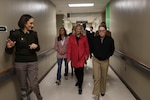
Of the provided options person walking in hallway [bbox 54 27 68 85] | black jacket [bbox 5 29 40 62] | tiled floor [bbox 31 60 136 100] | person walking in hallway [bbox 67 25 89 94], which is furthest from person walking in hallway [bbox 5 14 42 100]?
person walking in hallway [bbox 54 27 68 85]

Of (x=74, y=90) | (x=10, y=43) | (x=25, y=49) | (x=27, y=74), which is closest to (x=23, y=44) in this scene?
(x=25, y=49)

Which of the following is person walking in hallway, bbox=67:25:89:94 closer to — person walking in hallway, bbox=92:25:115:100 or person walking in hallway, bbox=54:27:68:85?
person walking in hallway, bbox=92:25:115:100

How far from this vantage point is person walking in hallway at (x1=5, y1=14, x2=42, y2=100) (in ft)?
9.69

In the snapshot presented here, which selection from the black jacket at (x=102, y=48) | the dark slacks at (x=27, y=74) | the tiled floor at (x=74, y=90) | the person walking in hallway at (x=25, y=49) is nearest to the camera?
the person walking in hallway at (x=25, y=49)

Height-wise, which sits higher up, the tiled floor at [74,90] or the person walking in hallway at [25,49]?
the person walking in hallway at [25,49]

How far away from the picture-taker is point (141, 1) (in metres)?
3.47

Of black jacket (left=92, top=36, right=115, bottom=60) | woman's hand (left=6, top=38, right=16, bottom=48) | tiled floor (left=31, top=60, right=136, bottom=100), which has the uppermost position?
woman's hand (left=6, top=38, right=16, bottom=48)

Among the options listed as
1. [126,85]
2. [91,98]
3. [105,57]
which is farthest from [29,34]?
[126,85]

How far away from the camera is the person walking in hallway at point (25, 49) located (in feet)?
9.69

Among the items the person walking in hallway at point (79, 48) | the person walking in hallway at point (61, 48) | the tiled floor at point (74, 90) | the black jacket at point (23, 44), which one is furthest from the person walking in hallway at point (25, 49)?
the person walking in hallway at point (61, 48)

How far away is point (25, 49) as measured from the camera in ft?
9.96

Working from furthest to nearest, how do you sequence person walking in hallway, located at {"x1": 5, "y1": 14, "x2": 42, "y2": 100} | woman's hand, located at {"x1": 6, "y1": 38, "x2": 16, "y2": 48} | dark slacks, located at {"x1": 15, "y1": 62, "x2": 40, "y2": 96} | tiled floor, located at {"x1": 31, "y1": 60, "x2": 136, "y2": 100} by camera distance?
tiled floor, located at {"x1": 31, "y1": 60, "x2": 136, "y2": 100}
dark slacks, located at {"x1": 15, "y1": 62, "x2": 40, "y2": 96}
person walking in hallway, located at {"x1": 5, "y1": 14, "x2": 42, "y2": 100}
woman's hand, located at {"x1": 6, "y1": 38, "x2": 16, "y2": 48}

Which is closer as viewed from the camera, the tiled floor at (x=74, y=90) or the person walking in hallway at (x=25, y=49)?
the person walking in hallway at (x=25, y=49)

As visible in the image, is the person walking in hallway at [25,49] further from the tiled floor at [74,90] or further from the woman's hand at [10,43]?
the tiled floor at [74,90]
